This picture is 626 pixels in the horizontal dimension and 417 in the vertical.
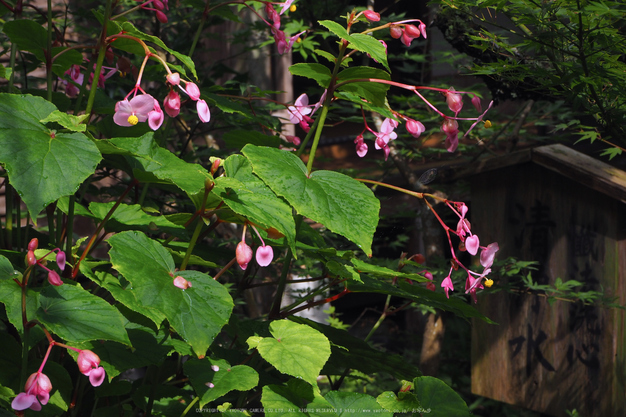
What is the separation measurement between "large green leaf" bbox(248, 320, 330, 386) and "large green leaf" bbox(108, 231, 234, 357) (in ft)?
0.45

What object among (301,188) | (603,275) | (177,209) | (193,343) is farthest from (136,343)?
(603,275)

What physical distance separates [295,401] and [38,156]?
60 centimetres

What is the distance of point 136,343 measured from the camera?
3.48 ft

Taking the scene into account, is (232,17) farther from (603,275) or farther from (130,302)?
(603,275)

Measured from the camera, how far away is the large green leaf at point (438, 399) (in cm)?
122

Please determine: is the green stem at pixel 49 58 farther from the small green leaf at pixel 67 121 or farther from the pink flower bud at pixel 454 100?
the pink flower bud at pixel 454 100

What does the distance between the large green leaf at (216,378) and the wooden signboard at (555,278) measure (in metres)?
1.77

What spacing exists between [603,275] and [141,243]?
2061 millimetres

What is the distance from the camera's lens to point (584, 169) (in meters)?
2.29

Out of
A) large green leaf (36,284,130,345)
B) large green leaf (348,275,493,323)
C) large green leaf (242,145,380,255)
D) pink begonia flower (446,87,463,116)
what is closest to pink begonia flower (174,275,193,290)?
large green leaf (36,284,130,345)

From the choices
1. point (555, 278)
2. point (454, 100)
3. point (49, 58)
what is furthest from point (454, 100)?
point (555, 278)

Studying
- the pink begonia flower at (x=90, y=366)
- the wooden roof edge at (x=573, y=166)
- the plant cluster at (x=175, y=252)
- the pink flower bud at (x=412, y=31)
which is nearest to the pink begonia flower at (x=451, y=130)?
the plant cluster at (x=175, y=252)

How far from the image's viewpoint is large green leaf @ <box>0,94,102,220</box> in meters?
0.82

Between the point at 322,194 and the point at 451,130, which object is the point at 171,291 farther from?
the point at 451,130
